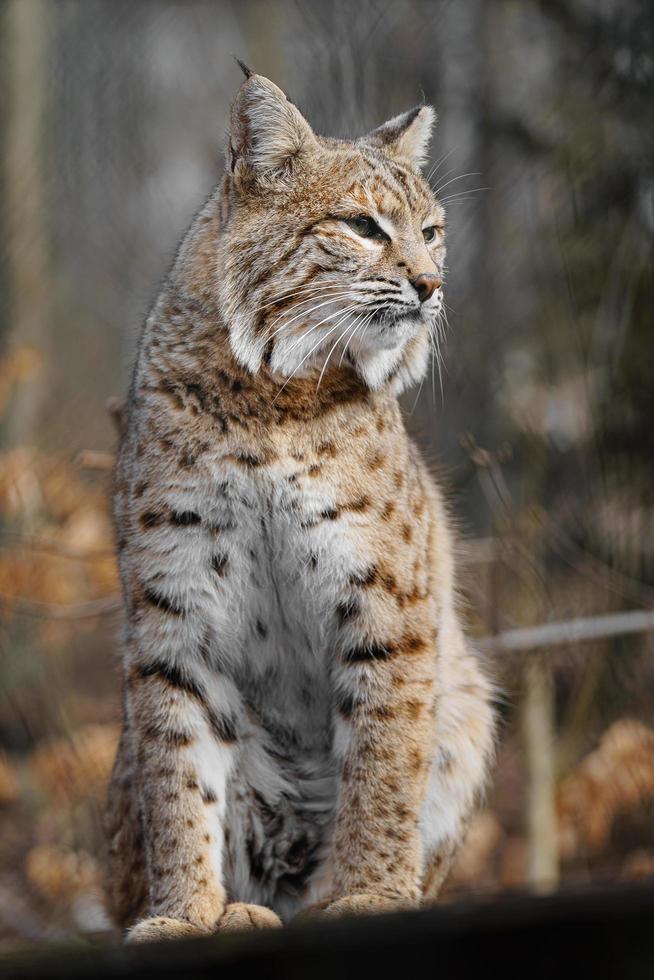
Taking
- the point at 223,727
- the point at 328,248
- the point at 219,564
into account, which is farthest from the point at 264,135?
the point at 223,727

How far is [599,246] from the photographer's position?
4203 mm

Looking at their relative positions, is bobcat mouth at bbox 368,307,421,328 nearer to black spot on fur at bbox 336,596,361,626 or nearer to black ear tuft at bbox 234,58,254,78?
black ear tuft at bbox 234,58,254,78

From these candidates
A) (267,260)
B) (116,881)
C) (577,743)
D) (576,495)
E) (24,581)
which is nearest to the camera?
(267,260)

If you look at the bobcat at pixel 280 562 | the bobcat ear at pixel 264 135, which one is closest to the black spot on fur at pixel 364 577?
the bobcat at pixel 280 562

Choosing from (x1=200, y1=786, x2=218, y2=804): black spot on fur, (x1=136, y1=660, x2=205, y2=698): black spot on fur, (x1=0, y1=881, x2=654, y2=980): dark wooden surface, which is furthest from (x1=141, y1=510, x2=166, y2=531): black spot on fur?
(x1=0, y1=881, x2=654, y2=980): dark wooden surface

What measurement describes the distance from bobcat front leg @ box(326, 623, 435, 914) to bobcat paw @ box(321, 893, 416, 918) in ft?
0.21

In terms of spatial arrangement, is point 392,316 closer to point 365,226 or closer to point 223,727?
point 365,226

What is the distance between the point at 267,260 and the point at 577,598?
113 inches

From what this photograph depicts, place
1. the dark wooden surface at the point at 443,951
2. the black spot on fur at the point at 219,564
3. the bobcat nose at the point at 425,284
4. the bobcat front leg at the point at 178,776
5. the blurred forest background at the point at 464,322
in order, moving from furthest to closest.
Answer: the blurred forest background at the point at 464,322 → the black spot on fur at the point at 219,564 → the bobcat front leg at the point at 178,776 → the bobcat nose at the point at 425,284 → the dark wooden surface at the point at 443,951

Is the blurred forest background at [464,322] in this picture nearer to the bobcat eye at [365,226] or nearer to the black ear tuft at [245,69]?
the bobcat eye at [365,226]

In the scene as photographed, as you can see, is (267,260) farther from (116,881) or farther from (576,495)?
(576,495)

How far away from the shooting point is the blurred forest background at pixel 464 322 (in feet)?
11.5

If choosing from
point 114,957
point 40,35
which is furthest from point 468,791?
point 40,35

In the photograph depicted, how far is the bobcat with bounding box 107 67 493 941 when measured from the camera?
2.30 m
